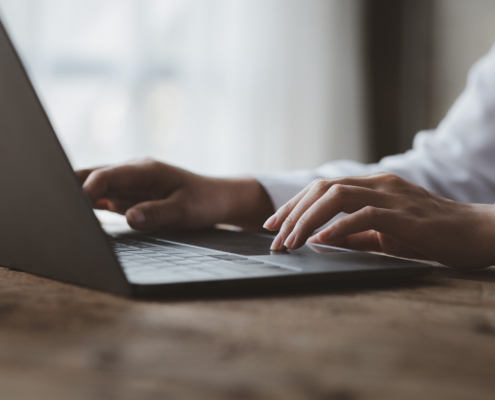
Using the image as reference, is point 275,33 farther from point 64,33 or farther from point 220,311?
point 220,311

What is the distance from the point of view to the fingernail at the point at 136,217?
66 cm

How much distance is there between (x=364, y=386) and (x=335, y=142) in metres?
2.48

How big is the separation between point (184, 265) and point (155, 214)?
0.33 m

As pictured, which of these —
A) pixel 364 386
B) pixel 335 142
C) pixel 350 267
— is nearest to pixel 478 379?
pixel 364 386

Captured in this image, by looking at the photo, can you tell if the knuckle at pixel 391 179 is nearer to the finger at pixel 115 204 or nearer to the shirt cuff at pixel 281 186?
the shirt cuff at pixel 281 186

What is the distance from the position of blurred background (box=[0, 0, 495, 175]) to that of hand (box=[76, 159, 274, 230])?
106cm

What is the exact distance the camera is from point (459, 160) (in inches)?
38.3

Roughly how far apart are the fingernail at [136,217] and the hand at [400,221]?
0.25 meters

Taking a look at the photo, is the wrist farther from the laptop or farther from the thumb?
the laptop

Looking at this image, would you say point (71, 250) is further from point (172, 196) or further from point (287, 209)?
point (172, 196)

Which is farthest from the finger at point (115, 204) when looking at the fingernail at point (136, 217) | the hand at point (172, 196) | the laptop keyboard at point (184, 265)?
the laptop keyboard at point (184, 265)

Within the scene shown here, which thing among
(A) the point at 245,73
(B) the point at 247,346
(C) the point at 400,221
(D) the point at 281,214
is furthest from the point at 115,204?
(A) the point at 245,73

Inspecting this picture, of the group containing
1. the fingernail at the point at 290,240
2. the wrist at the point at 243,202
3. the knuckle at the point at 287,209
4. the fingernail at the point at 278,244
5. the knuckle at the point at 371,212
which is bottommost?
the wrist at the point at 243,202

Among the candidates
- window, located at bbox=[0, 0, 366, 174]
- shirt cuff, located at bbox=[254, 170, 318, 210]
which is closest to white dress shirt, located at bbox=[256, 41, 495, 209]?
shirt cuff, located at bbox=[254, 170, 318, 210]
